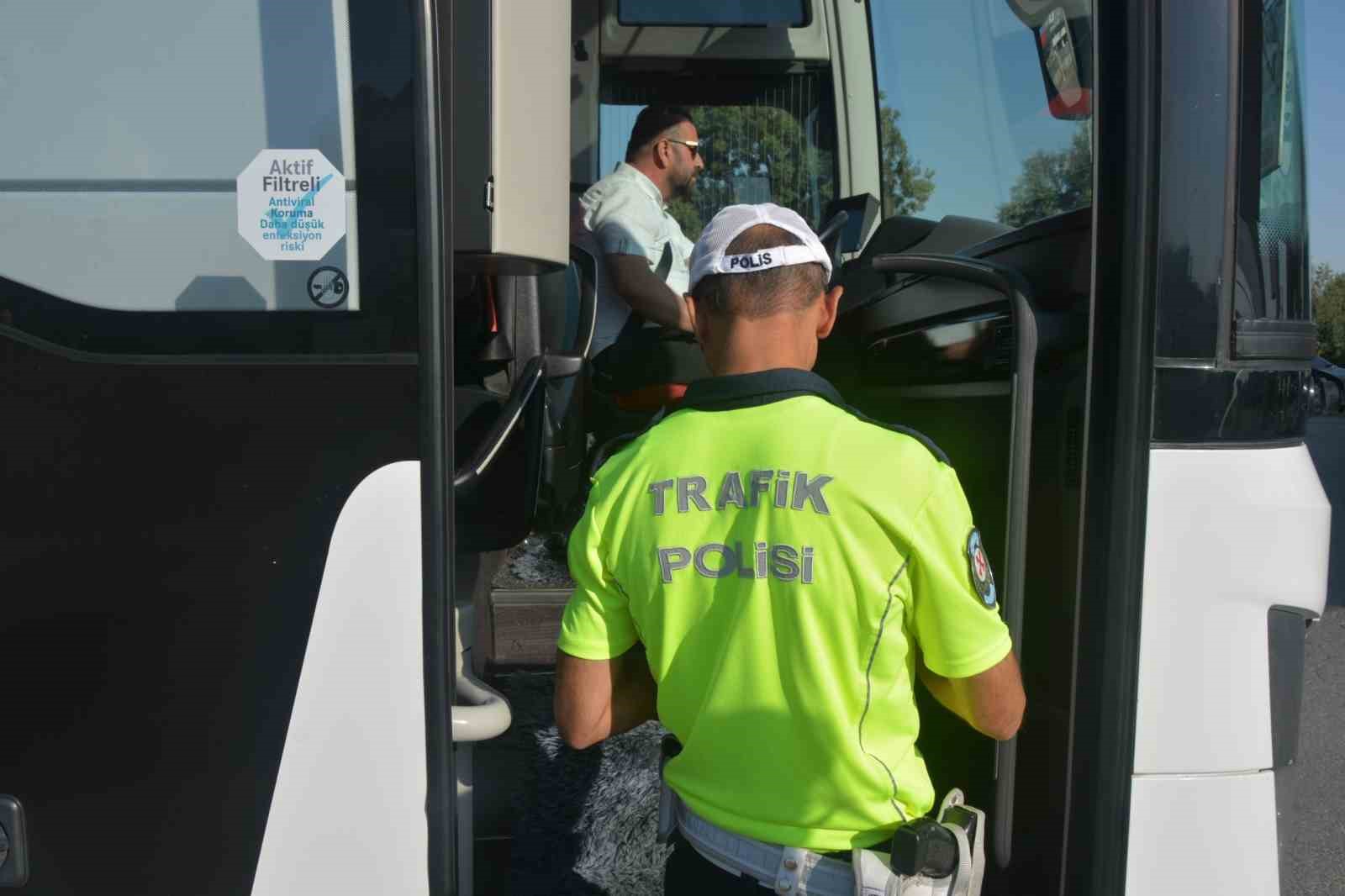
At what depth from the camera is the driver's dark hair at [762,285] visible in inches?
61.7

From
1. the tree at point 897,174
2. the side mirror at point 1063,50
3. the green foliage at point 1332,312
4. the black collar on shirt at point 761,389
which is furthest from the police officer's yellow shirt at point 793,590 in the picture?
the green foliage at point 1332,312

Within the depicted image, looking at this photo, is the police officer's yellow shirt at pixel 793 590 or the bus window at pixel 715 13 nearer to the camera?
the police officer's yellow shirt at pixel 793 590

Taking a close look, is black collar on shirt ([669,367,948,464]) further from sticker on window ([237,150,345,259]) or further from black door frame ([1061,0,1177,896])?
sticker on window ([237,150,345,259])

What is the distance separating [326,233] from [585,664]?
2.28 feet

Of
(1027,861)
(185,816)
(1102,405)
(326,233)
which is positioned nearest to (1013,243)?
(1102,405)

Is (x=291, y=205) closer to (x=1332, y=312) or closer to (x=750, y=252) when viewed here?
(x=750, y=252)

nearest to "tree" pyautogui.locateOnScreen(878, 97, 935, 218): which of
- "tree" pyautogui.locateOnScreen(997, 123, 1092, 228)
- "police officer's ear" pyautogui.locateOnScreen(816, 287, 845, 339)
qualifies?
"tree" pyautogui.locateOnScreen(997, 123, 1092, 228)

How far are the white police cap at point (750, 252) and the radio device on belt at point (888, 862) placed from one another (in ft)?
2.47

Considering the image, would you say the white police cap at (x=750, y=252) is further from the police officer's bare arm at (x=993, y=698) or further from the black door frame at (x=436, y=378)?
the police officer's bare arm at (x=993, y=698)

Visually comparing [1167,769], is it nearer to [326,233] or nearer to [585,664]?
[585,664]

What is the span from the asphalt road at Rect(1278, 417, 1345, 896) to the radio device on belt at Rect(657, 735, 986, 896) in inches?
19.9

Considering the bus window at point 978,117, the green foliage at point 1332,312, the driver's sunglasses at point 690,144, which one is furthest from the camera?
the green foliage at point 1332,312

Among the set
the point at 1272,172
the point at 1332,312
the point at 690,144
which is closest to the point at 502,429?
the point at 1272,172

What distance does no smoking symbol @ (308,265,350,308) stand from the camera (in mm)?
1614
